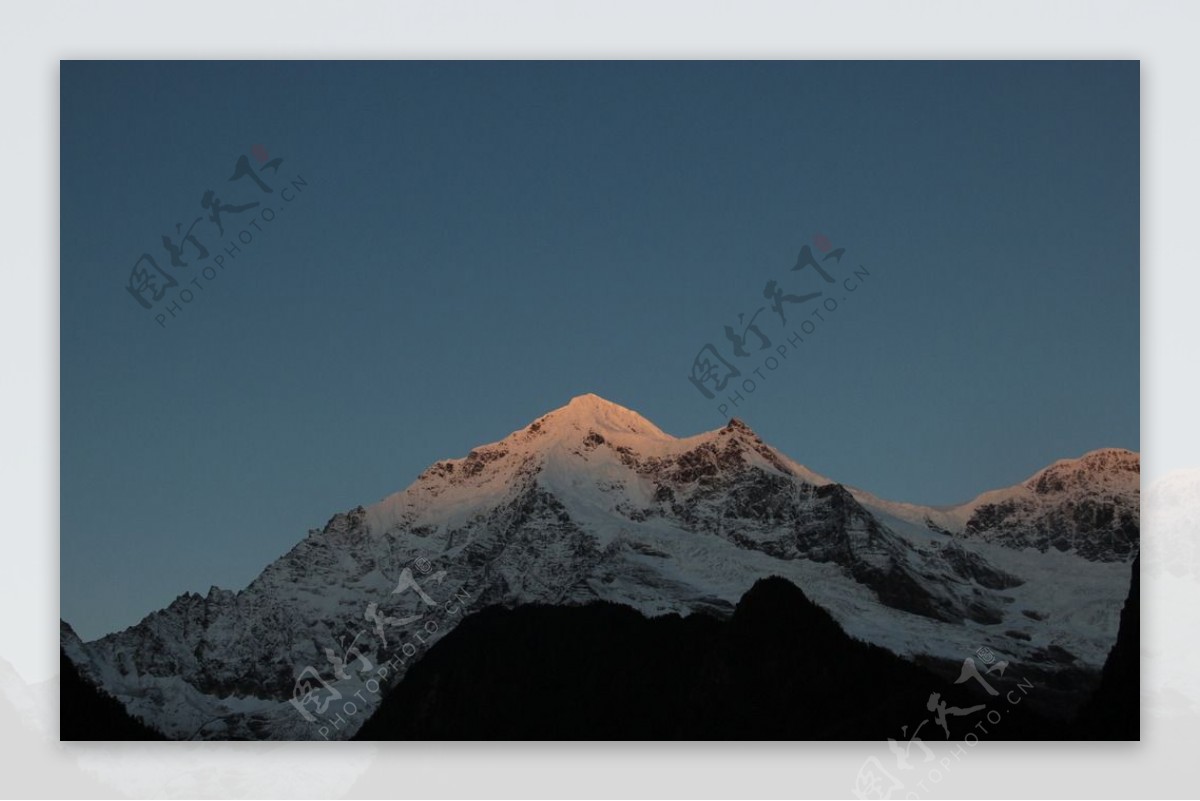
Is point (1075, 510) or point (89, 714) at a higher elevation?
point (1075, 510)

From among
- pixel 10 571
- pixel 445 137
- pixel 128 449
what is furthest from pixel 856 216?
pixel 10 571

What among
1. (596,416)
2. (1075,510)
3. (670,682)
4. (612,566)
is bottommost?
(670,682)

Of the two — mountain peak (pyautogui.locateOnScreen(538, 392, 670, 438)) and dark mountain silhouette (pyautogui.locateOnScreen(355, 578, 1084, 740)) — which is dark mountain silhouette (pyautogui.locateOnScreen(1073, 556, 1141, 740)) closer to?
dark mountain silhouette (pyautogui.locateOnScreen(355, 578, 1084, 740))

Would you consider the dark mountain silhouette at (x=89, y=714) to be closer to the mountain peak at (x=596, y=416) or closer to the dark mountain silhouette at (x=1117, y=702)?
the mountain peak at (x=596, y=416)

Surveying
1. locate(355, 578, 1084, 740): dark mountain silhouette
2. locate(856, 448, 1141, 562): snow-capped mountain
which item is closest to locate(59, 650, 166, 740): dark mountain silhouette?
locate(355, 578, 1084, 740): dark mountain silhouette

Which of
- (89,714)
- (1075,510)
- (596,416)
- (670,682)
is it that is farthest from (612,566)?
(89,714)

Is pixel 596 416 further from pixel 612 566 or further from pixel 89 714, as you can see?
pixel 89 714
